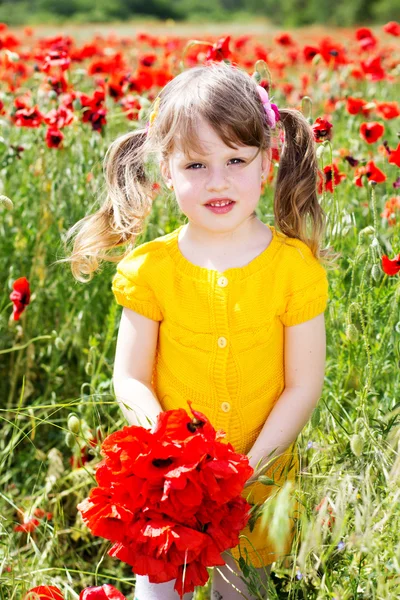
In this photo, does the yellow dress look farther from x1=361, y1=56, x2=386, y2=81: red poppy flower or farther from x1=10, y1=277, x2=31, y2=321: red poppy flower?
x1=361, y1=56, x2=386, y2=81: red poppy flower

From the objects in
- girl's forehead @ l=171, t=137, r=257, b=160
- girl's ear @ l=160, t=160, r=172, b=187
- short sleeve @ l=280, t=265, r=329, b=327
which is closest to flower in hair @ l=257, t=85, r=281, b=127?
girl's forehead @ l=171, t=137, r=257, b=160

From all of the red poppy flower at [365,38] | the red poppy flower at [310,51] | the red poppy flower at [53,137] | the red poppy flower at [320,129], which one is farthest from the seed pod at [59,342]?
the red poppy flower at [365,38]

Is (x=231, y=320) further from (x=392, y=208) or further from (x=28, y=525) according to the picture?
(x=392, y=208)

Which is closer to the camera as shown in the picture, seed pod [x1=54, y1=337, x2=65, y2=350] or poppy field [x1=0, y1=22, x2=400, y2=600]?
poppy field [x1=0, y1=22, x2=400, y2=600]

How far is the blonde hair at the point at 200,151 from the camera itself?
164 centimetres

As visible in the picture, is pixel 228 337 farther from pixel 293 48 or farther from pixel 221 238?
pixel 293 48

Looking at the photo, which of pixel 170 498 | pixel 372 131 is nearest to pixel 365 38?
pixel 372 131

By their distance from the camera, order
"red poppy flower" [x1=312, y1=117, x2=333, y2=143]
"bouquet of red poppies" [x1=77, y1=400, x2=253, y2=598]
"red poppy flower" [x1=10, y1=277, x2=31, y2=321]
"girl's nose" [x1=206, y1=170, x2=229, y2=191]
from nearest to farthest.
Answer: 1. "bouquet of red poppies" [x1=77, y1=400, x2=253, y2=598]
2. "girl's nose" [x1=206, y1=170, x2=229, y2=191]
3. "red poppy flower" [x1=312, y1=117, x2=333, y2=143]
4. "red poppy flower" [x1=10, y1=277, x2=31, y2=321]

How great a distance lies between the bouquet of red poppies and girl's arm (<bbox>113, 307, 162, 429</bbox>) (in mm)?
386

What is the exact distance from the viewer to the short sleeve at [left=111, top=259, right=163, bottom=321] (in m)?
1.77

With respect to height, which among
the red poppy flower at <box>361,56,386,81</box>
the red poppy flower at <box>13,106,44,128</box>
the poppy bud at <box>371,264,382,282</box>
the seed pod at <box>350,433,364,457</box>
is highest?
the red poppy flower at <box>361,56,386,81</box>

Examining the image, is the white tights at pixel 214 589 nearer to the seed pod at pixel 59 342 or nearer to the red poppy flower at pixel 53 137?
the seed pod at pixel 59 342

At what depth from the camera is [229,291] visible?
1.70 m

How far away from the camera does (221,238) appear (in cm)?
175
